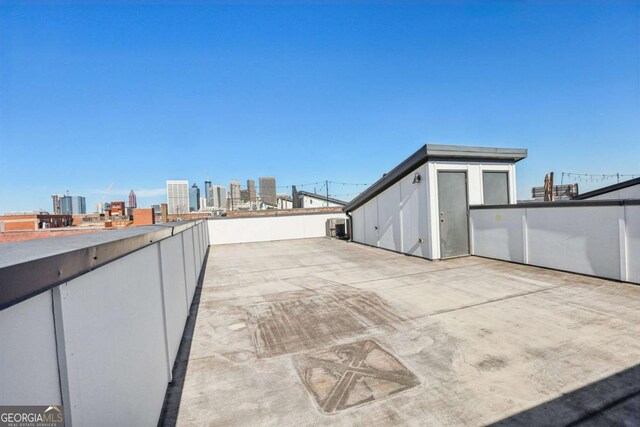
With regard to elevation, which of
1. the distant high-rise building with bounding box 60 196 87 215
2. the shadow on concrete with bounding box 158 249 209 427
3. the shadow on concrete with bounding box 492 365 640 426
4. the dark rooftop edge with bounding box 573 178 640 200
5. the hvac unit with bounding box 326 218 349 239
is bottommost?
the shadow on concrete with bounding box 492 365 640 426

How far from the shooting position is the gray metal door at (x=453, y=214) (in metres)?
9.02

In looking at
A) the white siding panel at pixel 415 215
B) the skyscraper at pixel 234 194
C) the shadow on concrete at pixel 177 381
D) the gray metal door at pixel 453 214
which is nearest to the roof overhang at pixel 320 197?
the skyscraper at pixel 234 194

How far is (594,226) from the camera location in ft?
20.4

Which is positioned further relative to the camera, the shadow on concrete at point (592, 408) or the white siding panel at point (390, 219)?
the white siding panel at point (390, 219)

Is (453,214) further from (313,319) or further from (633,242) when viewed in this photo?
(313,319)

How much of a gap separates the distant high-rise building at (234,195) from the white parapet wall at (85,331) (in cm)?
2487

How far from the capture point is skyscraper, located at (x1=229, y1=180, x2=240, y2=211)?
88.0 ft

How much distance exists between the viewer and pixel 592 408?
7.91 feet

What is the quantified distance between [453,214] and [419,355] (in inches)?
266

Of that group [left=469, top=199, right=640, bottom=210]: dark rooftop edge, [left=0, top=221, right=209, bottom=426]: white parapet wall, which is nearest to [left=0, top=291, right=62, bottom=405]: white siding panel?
[left=0, top=221, right=209, bottom=426]: white parapet wall

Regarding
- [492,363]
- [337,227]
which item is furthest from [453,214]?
[337,227]

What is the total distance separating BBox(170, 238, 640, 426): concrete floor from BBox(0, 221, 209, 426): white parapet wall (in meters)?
0.85

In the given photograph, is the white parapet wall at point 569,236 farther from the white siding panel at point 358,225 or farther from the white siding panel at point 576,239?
the white siding panel at point 358,225

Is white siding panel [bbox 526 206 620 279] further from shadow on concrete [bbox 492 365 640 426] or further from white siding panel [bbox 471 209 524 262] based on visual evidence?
shadow on concrete [bbox 492 365 640 426]
